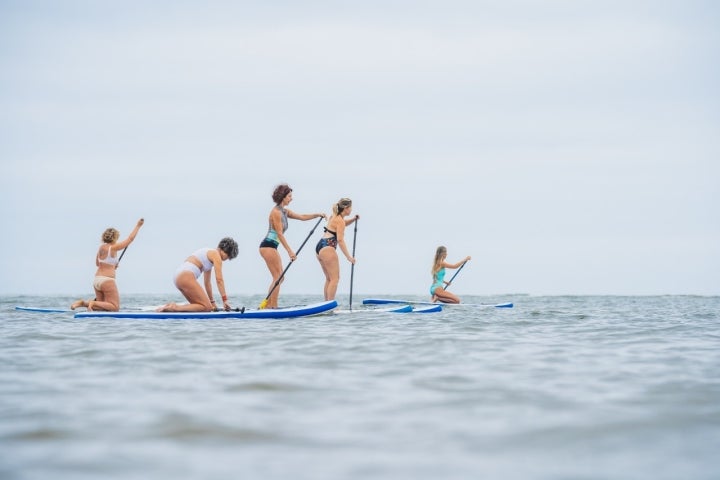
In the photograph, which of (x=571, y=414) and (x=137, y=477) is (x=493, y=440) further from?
(x=137, y=477)

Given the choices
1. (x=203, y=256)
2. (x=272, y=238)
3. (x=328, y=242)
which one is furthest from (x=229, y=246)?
(x=328, y=242)

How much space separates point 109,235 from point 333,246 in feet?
12.4

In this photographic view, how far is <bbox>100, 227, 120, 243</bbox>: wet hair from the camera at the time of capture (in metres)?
13.7

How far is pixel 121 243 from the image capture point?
44.5ft

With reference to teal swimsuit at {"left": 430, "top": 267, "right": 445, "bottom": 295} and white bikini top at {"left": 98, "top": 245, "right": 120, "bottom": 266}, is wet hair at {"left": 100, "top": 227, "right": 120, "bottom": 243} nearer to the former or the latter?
white bikini top at {"left": 98, "top": 245, "right": 120, "bottom": 266}

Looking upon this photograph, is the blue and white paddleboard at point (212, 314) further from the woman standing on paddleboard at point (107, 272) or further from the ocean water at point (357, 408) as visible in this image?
the ocean water at point (357, 408)

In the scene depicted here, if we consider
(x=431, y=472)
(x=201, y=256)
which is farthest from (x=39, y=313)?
(x=431, y=472)

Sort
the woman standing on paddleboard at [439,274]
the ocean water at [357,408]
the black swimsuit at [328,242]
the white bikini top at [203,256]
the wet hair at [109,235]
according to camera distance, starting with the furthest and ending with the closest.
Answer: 1. the woman standing on paddleboard at [439,274]
2. the black swimsuit at [328,242]
3. the wet hair at [109,235]
4. the white bikini top at [203,256]
5. the ocean water at [357,408]

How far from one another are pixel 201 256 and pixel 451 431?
8805mm

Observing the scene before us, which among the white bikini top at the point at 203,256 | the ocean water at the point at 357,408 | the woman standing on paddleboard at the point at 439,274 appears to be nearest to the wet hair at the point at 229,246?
the white bikini top at the point at 203,256

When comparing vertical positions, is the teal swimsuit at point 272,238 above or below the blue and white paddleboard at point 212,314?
above

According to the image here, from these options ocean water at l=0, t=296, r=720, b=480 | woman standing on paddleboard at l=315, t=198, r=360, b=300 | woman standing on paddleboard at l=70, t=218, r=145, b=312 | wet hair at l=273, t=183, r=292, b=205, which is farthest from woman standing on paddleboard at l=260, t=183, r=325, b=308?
ocean water at l=0, t=296, r=720, b=480

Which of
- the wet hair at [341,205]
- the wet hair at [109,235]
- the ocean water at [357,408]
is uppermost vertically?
the wet hair at [341,205]

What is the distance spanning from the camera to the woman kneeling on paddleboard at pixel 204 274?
1271 cm
